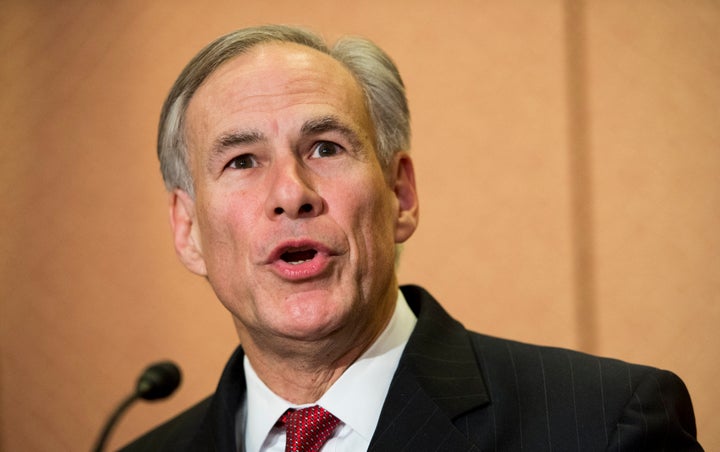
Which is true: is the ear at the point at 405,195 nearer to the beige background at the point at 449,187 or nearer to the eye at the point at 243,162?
the eye at the point at 243,162

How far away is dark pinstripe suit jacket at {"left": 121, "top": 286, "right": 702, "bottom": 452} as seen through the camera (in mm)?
1765

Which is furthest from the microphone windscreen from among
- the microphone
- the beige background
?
the beige background

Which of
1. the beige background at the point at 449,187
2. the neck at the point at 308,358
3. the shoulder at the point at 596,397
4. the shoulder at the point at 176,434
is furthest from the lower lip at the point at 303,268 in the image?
the beige background at the point at 449,187

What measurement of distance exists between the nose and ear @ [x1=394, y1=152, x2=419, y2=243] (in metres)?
0.34

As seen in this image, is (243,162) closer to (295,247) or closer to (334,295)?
(295,247)

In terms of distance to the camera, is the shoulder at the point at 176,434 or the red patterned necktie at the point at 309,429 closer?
the red patterned necktie at the point at 309,429

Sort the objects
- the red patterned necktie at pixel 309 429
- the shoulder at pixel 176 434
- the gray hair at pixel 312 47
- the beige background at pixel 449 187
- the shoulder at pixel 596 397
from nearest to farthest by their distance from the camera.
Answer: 1. the shoulder at pixel 596 397
2. the red patterned necktie at pixel 309 429
3. the gray hair at pixel 312 47
4. the shoulder at pixel 176 434
5. the beige background at pixel 449 187

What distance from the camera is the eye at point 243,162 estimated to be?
1942mm

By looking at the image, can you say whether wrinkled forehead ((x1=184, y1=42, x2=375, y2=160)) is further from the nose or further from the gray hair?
the nose

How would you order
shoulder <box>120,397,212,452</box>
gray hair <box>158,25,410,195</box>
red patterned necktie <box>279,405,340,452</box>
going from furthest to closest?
shoulder <box>120,397,212,452</box>
gray hair <box>158,25,410,195</box>
red patterned necktie <box>279,405,340,452</box>

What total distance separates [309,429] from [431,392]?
27 centimetres

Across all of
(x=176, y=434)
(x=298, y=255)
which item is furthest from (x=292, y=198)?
(x=176, y=434)

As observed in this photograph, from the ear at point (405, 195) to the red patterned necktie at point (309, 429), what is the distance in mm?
452

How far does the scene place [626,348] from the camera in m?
2.83
